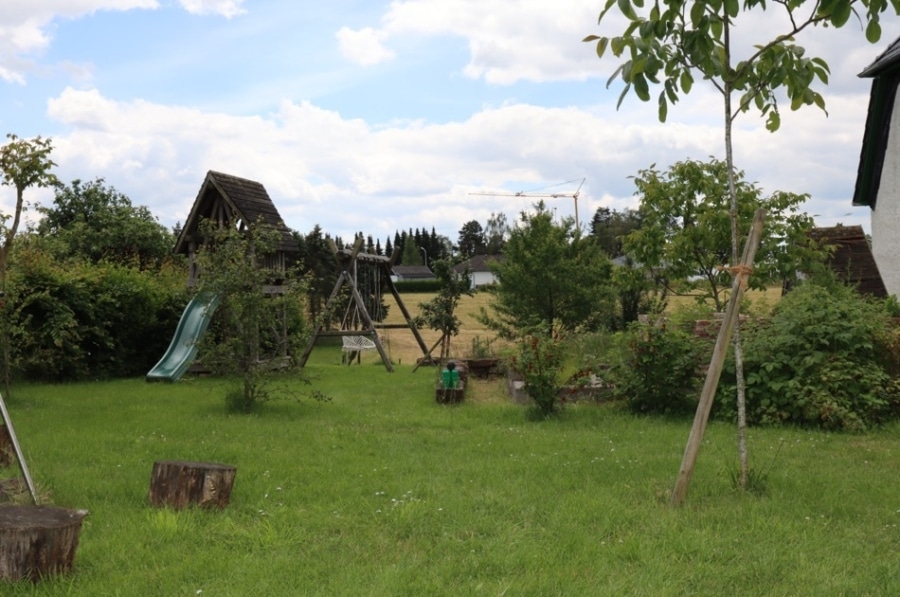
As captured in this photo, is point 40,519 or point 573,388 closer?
point 40,519

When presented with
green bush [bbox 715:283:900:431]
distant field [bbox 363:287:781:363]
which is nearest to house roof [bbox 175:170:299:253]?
distant field [bbox 363:287:781:363]

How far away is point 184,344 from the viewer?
1488 cm

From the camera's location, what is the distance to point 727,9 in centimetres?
478

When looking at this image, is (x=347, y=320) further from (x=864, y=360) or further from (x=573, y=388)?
(x=864, y=360)

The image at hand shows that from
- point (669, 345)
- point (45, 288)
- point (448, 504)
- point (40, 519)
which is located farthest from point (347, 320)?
point (40, 519)

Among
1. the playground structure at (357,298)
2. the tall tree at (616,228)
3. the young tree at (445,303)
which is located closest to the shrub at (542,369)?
the playground structure at (357,298)

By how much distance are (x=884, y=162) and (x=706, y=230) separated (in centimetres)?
389

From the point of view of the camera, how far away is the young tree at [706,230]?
15320 mm

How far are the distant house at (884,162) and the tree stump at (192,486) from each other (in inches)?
545

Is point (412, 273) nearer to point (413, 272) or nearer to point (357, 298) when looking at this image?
point (413, 272)

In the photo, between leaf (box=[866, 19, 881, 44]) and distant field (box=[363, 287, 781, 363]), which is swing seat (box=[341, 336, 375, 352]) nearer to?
distant field (box=[363, 287, 781, 363])

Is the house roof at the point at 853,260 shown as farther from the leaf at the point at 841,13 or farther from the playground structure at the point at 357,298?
the leaf at the point at 841,13

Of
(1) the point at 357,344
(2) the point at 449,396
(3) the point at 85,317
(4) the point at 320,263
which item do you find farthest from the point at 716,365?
(4) the point at 320,263

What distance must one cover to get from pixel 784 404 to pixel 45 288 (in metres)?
12.6
